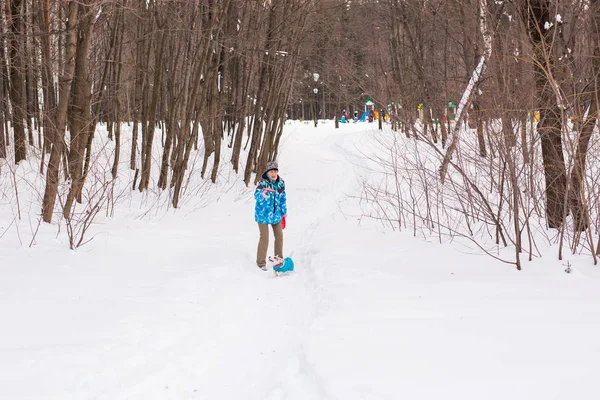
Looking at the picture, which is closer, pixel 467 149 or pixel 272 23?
pixel 467 149

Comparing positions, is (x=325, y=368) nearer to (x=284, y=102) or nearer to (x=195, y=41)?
(x=195, y=41)

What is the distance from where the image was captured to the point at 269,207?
281 inches

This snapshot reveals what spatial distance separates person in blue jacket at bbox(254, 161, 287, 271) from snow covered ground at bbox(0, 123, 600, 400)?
0.42 m

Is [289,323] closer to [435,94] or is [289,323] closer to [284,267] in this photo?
[284,267]

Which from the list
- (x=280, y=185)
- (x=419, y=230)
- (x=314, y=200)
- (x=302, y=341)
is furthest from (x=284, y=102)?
(x=302, y=341)

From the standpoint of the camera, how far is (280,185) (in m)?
7.22

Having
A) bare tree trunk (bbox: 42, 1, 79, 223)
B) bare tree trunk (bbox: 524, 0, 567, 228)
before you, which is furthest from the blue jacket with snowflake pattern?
bare tree trunk (bbox: 524, 0, 567, 228)

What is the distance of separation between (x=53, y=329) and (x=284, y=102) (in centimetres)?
1454

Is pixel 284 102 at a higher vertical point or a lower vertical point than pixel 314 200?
higher

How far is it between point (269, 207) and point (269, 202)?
74 millimetres

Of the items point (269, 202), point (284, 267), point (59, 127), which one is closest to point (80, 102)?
point (59, 127)

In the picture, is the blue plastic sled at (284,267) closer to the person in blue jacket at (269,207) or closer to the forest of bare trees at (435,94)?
the person in blue jacket at (269,207)

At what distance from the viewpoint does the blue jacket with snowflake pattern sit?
7.09 metres

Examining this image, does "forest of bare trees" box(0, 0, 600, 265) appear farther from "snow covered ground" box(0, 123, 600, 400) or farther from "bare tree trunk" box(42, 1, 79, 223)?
"snow covered ground" box(0, 123, 600, 400)
